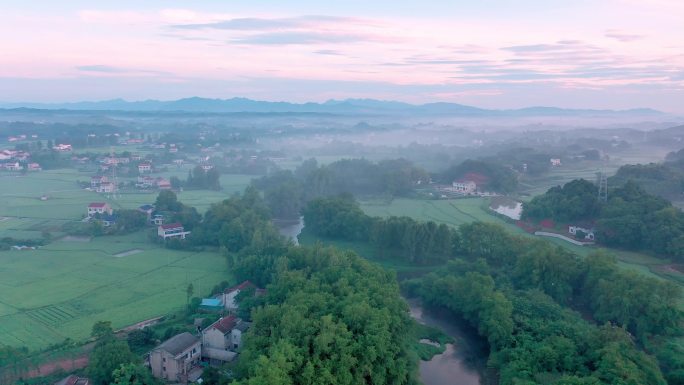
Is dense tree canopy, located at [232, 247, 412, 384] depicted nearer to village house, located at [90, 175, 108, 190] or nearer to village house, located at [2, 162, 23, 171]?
village house, located at [90, 175, 108, 190]

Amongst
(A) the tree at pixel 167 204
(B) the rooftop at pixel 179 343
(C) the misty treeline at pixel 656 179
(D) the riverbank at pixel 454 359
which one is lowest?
(D) the riverbank at pixel 454 359

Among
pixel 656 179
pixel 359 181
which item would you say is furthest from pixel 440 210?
pixel 656 179

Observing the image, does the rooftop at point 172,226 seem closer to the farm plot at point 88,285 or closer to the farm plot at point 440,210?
the farm plot at point 88,285

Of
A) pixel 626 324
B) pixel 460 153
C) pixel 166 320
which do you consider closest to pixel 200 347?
pixel 166 320

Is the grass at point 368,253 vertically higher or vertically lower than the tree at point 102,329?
lower

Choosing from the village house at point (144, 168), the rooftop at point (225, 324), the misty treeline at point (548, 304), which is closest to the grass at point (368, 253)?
the misty treeline at point (548, 304)

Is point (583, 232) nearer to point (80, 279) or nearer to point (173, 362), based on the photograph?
point (173, 362)
